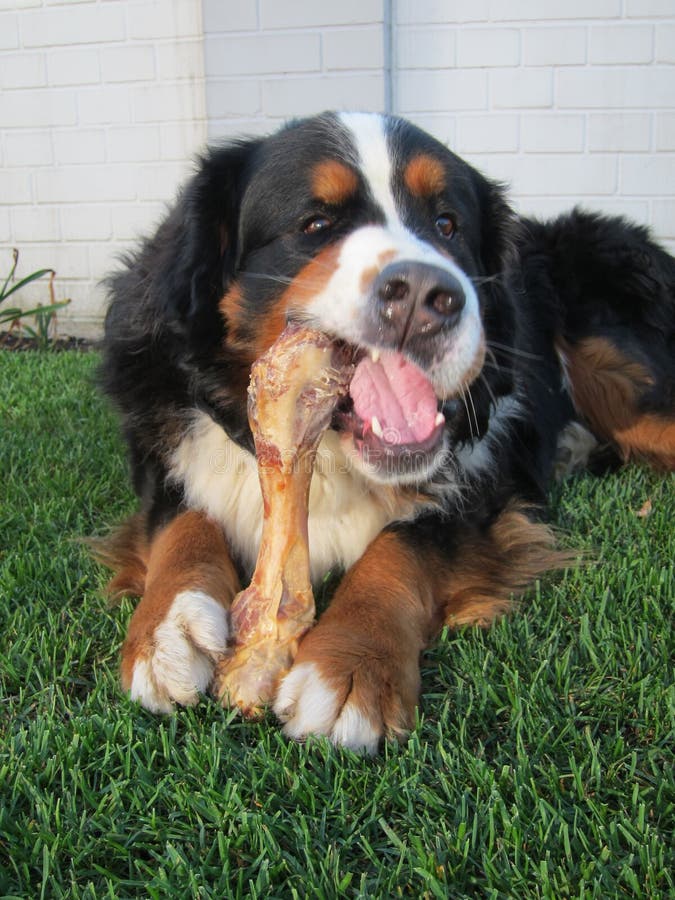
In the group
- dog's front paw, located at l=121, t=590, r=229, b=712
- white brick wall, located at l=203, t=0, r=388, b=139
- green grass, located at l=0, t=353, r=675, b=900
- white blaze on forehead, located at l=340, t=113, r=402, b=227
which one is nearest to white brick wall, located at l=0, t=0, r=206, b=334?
white brick wall, located at l=203, t=0, r=388, b=139

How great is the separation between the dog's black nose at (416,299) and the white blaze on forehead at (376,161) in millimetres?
356

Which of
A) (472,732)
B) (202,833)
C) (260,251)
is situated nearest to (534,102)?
(260,251)

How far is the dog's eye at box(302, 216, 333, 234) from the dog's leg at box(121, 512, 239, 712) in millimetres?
861

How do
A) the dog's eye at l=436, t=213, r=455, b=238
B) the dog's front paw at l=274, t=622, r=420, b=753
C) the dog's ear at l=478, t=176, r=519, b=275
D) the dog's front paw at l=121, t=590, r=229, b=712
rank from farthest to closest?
the dog's ear at l=478, t=176, r=519, b=275
the dog's eye at l=436, t=213, r=455, b=238
the dog's front paw at l=121, t=590, r=229, b=712
the dog's front paw at l=274, t=622, r=420, b=753

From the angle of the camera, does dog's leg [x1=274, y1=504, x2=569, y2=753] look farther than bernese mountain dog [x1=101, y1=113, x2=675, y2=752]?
No

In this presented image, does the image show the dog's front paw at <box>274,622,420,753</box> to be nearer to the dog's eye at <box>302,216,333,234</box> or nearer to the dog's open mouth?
the dog's open mouth

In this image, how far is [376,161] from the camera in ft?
7.54

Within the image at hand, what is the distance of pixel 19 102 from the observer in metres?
6.29

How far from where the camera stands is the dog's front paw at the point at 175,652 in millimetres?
1808

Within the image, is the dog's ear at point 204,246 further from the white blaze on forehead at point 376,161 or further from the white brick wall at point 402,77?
→ the white brick wall at point 402,77

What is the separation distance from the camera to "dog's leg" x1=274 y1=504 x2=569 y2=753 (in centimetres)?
170

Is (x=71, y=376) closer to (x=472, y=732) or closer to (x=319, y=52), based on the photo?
(x=319, y=52)

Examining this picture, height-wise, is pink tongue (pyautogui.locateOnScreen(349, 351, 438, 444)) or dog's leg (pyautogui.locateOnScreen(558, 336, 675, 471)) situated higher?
pink tongue (pyautogui.locateOnScreen(349, 351, 438, 444))

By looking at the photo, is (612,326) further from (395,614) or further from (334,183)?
(395,614)
